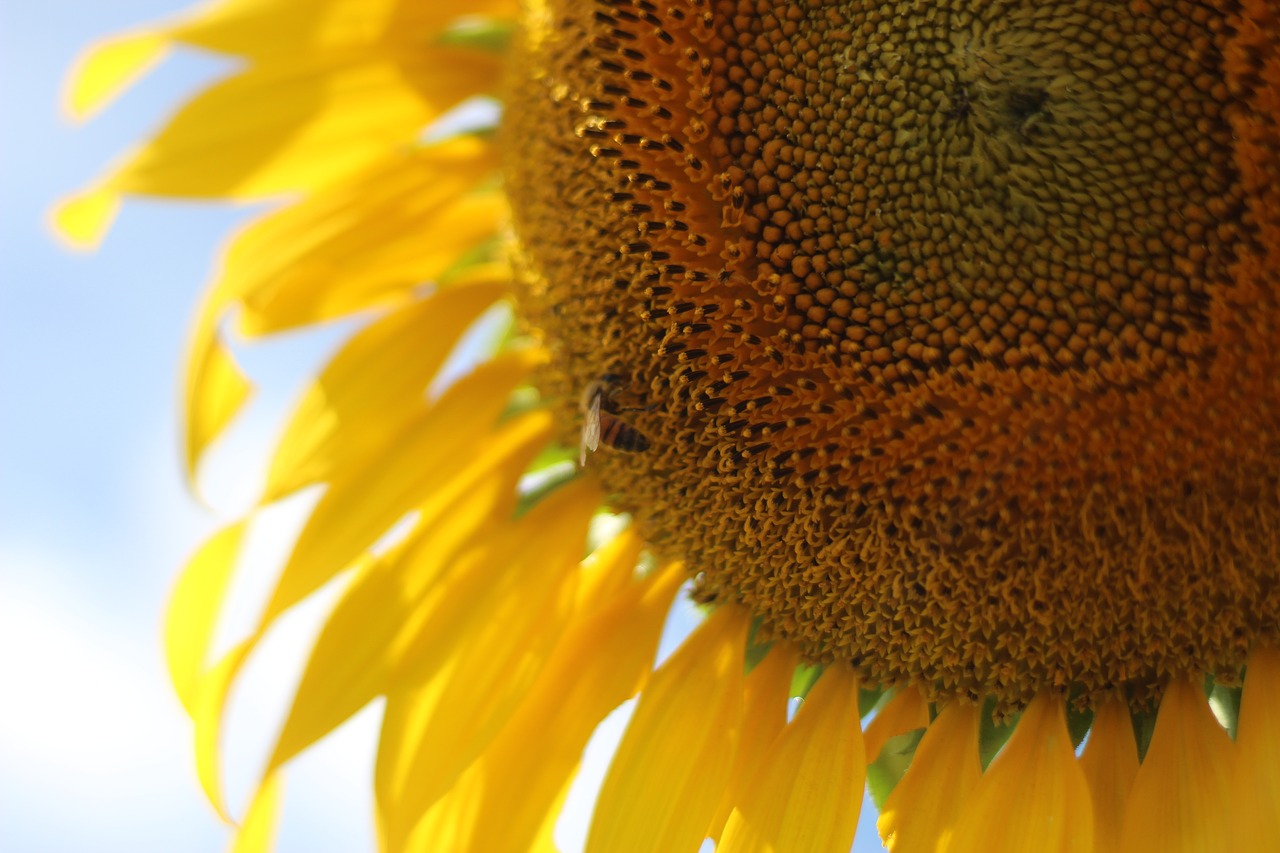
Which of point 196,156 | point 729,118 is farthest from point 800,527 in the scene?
point 196,156

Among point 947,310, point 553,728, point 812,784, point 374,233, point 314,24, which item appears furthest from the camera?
point 374,233

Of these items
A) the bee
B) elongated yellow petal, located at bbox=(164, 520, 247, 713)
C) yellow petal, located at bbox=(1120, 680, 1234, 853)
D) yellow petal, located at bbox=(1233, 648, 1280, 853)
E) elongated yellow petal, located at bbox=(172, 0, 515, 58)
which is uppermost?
elongated yellow petal, located at bbox=(172, 0, 515, 58)

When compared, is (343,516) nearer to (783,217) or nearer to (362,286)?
(362,286)

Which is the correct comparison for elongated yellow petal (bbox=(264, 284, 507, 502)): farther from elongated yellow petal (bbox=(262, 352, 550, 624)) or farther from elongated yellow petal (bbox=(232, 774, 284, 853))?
elongated yellow petal (bbox=(232, 774, 284, 853))

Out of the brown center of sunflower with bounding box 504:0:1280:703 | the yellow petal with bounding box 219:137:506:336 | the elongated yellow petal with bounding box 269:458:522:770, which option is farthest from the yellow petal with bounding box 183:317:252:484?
the brown center of sunflower with bounding box 504:0:1280:703

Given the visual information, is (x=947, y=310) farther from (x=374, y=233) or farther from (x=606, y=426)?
(x=374, y=233)

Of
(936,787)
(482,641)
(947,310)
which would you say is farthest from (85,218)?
(936,787)

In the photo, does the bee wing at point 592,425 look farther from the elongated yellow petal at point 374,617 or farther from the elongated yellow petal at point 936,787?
the elongated yellow petal at point 936,787
